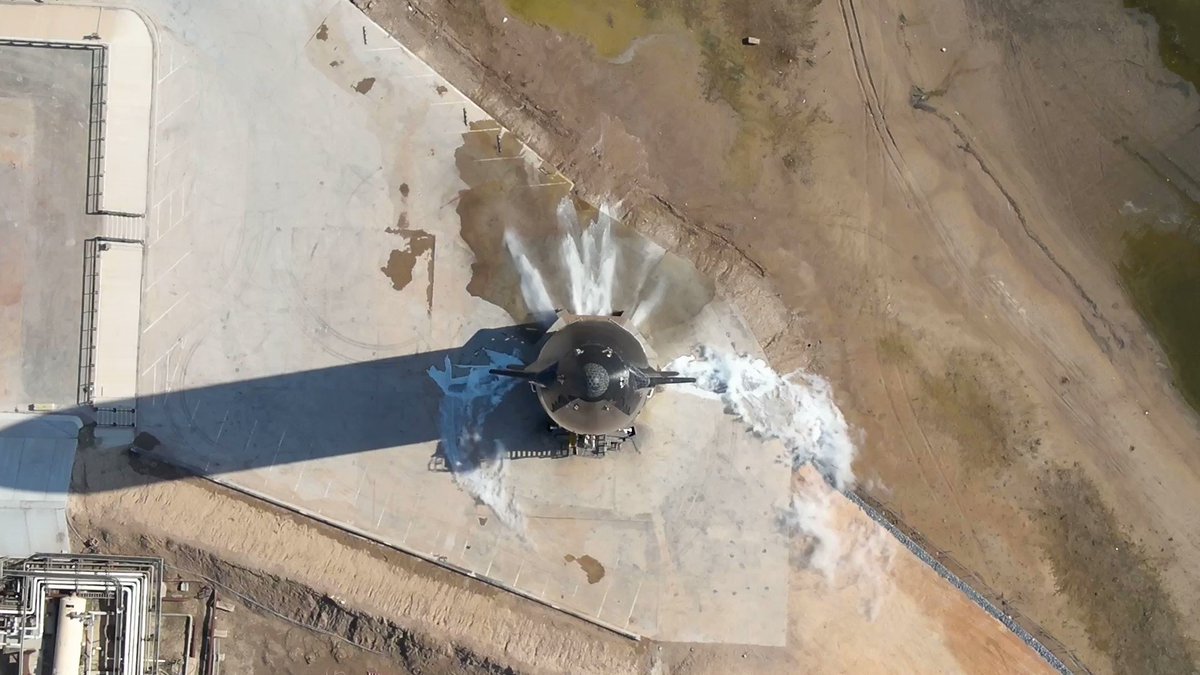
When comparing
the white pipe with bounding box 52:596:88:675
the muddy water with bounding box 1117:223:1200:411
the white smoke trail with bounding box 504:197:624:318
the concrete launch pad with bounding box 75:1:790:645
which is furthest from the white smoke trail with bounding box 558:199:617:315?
the muddy water with bounding box 1117:223:1200:411

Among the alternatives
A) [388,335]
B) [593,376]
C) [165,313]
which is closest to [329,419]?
[388,335]

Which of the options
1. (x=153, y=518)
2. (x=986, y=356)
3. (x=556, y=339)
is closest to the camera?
(x=556, y=339)

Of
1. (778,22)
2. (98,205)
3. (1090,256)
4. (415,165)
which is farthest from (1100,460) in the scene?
(98,205)

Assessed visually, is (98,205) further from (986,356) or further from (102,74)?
(986,356)

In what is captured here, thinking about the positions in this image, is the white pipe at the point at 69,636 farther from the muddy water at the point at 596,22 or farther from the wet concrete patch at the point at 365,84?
the muddy water at the point at 596,22

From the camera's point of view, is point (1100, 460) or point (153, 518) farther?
point (1100, 460)

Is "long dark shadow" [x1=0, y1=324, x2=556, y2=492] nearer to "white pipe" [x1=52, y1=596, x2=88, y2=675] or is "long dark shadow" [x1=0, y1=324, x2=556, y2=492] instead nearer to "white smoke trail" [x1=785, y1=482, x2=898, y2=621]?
"white pipe" [x1=52, y1=596, x2=88, y2=675]
